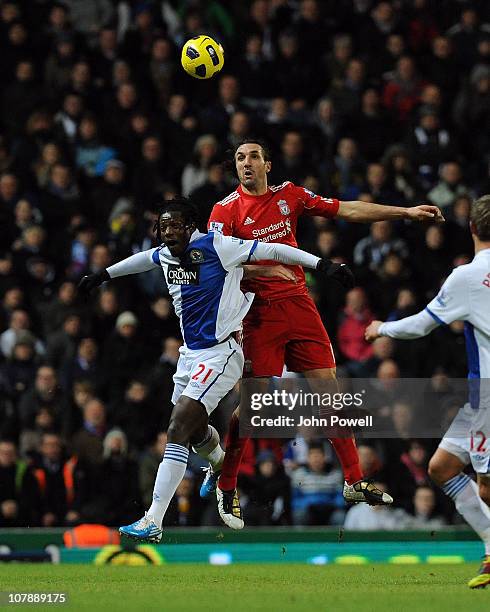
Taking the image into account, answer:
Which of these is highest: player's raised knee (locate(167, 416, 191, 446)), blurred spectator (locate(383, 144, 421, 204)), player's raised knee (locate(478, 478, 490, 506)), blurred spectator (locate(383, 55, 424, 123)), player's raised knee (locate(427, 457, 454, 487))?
blurred spectator (locate(383, 55, 424, 123))

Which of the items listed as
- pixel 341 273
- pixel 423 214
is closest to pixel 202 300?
pixel 341 273

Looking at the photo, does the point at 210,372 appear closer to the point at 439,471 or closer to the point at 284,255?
the point at 284,255

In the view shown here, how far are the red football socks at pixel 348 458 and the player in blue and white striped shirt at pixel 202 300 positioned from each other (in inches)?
41.7

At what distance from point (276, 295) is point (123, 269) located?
1.24 meters

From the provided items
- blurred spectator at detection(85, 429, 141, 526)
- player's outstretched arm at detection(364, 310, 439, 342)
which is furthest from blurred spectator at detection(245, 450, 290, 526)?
player's outstretched arm at detection(364, 310, 439, 342)

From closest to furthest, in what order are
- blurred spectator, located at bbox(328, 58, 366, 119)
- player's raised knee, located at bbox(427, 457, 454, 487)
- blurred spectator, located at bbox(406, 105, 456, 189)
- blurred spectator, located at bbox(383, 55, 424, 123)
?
player's raised knee, located at bbox(427, 457, 454, 487)
blurred spectator, located at bbox(406, 105, 456, 189)
blurred spectator, located at bbox(328, 58, 366, 119)
blurred spectator, located at bbox(383, 55, 424, 123)

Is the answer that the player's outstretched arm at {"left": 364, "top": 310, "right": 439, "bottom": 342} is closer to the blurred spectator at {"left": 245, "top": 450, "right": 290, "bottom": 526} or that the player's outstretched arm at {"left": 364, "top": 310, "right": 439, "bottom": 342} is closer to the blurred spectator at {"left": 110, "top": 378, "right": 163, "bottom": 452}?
the blurred spectator at {"left": 245, "top": 450, "right": 290, "bottom": 526}

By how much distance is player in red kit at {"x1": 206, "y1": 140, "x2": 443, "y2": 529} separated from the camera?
37.4 feet

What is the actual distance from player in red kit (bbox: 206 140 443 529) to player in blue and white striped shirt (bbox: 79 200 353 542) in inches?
12.0

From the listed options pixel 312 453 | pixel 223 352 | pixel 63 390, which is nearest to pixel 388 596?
pixel 223 352

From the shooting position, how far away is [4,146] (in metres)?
18.1

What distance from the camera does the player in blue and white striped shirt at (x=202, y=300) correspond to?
1081cm

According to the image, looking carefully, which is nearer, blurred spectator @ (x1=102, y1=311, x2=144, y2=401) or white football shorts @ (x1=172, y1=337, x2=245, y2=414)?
white football shorts @ (x1=172, y1=337, x2=245, y2=414)

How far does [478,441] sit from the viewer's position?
9.56m
